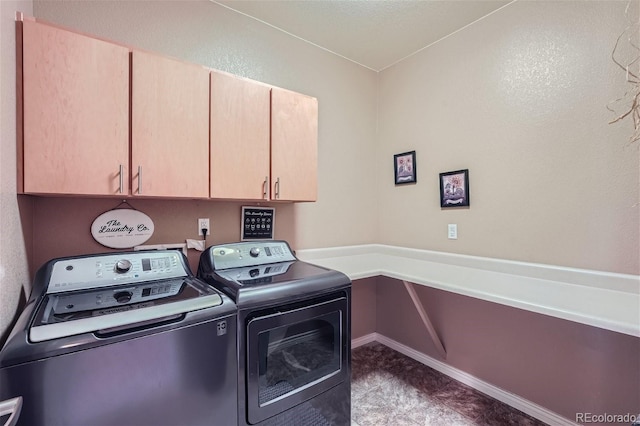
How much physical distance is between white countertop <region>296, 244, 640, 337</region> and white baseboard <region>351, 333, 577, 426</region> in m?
0.80

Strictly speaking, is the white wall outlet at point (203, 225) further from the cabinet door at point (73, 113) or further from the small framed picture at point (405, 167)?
the small framed picture at point (405, 167)

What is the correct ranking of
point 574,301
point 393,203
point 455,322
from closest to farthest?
point 574,301, point 455,322, point 393,203

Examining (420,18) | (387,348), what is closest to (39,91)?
(420,18)

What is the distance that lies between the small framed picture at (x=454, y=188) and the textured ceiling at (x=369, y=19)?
1087 millimetres

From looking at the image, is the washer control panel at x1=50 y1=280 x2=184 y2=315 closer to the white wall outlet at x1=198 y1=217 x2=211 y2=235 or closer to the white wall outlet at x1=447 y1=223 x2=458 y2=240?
A: the white wall outlet at x1=198 y1=217 x2=211 y2=235

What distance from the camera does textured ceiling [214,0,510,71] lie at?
190cm

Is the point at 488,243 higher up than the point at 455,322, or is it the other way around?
the point at 488,243

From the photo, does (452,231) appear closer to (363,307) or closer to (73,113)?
(363,307)

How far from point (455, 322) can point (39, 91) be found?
107 inches

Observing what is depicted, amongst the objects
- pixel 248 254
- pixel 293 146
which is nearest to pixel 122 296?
pixel 248 254

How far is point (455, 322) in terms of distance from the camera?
2.19 meters

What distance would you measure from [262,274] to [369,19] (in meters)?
1.90

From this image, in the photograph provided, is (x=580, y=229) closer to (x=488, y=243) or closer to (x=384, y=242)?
(x=488, y=243)

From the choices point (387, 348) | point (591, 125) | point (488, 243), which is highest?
point (591, 125)
